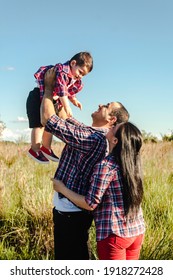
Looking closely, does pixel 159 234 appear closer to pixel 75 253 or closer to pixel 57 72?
pixel 75 253

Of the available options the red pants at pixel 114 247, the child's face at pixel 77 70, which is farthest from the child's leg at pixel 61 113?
the red pants at pixel 114 247

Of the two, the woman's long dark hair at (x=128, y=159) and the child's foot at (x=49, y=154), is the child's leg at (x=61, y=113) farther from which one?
the woman's long dark hair at (x=128, y=159)

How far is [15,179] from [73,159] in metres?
3.07

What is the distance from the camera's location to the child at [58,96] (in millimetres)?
3195

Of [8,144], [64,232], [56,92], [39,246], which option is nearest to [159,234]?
[39,246]

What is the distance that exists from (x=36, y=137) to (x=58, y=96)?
1.55 feet

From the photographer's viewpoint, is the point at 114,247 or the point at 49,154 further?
the point at 49,154

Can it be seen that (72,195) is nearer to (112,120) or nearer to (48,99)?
(112,120)

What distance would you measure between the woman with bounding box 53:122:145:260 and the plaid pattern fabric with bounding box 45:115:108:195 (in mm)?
99

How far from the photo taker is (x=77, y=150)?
8.56ft

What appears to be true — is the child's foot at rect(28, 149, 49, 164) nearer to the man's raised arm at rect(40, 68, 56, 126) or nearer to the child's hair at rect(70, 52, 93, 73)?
the man's raised arm at rect(40, 68, 56, 126)

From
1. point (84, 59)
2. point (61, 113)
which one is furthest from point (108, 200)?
point (84, 59)

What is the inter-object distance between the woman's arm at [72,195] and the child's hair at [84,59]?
1.28 metres
